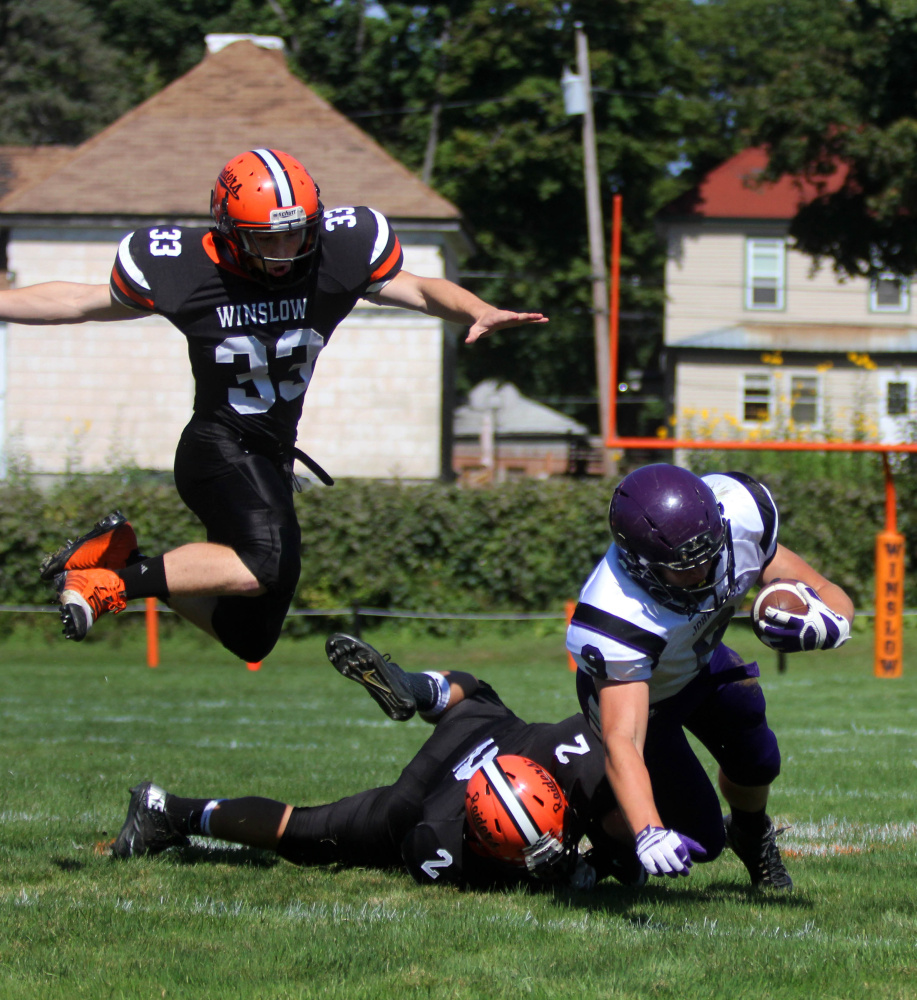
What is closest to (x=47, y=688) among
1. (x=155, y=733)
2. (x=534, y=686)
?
(x=155, y=733)

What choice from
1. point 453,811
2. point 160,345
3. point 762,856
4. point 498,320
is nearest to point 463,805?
point 453,811

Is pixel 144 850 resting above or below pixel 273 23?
below

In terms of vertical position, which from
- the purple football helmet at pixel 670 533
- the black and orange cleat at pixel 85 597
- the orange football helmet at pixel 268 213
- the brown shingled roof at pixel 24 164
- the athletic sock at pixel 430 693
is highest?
the brown shingled roof at pixel 24 164

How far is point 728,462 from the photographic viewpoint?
15.9 m

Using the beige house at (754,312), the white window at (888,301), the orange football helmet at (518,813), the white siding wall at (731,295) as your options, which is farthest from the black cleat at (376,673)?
the white window at (888,301)

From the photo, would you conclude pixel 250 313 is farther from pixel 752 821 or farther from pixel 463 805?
pixel 752 821

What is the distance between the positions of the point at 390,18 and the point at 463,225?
964cm

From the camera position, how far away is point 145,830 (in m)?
4.49

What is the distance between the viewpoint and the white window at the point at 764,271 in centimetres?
3023

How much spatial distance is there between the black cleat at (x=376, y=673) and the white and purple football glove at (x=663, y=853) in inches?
50.4

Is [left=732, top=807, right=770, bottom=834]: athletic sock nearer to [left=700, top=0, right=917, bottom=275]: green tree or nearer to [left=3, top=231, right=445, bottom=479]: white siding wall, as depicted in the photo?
[left=700, top=0, right=917, bottom=275]: green tree

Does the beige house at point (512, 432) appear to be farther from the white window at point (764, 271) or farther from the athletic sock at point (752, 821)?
the athletic sock at point (752, 821)

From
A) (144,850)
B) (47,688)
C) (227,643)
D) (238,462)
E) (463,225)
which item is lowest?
(47,688)

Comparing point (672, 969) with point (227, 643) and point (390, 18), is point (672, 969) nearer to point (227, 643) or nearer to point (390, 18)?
point (227, 643)
